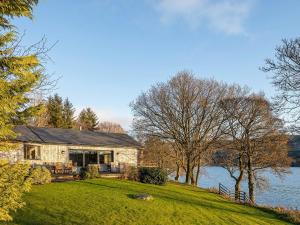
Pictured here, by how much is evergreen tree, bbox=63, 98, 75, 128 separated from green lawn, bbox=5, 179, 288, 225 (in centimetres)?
3695

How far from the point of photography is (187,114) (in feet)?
152

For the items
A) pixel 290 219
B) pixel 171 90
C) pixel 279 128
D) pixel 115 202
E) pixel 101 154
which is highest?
pixel 171 90

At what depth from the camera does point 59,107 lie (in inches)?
2552

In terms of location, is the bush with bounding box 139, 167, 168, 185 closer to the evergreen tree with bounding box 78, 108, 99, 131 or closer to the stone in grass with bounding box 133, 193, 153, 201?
the stone in grass with bounding box 133, 193, 153, 201

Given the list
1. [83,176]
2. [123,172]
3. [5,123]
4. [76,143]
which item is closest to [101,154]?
[76,143]

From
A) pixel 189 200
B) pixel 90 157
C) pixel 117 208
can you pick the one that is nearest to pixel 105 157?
pixel 90 157

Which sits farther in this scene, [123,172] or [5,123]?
[123,172]

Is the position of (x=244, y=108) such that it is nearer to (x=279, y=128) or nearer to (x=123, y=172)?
(x=279, y=128)

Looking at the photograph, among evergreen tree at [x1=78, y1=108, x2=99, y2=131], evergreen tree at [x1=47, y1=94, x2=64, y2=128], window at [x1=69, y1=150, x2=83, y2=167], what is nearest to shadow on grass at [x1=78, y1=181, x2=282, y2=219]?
window at [x1=69, y1=150, x2=83, y2=167]

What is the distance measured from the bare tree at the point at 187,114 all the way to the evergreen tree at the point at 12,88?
114 ft

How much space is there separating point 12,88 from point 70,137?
3023 cm

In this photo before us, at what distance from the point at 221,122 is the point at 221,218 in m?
22.3

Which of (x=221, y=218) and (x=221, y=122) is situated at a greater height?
(x=221, y=122)

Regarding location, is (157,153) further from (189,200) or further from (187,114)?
(189,200)
